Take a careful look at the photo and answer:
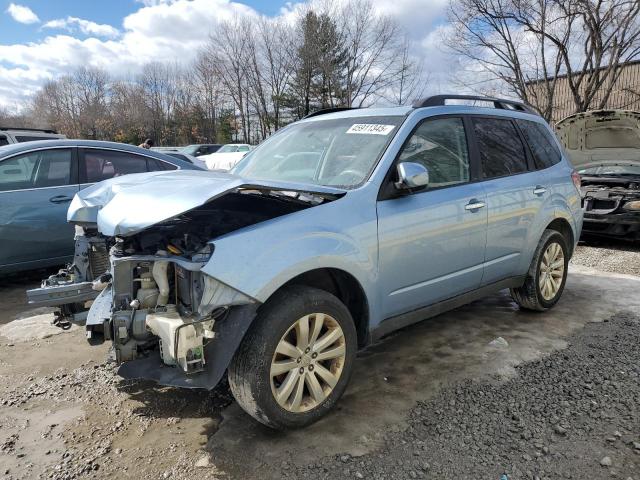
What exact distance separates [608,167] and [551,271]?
4.56m

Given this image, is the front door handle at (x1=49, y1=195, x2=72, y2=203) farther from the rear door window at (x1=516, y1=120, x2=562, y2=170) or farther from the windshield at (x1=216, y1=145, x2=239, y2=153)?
the windshield at (x1=216, y1=145, x2=239, y2=153)

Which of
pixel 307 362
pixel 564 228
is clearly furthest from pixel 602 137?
pixel 307 362

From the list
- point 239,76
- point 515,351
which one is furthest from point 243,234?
point 239,76

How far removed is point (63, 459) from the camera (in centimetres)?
257

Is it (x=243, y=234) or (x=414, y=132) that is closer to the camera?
(x=243, y=234)

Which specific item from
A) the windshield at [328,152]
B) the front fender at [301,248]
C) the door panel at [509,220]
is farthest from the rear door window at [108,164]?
the door panel at [509,220]

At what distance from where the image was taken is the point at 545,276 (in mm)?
4547

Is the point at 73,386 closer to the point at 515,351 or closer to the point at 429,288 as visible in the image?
the point at 429,288

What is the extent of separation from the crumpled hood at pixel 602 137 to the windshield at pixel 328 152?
19.7 ft

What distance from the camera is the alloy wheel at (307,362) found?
8.59ft

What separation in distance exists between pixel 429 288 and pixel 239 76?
34695 millimetres

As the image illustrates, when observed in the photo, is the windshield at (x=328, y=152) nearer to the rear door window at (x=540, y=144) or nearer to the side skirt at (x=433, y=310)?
the side skirt at (x=433, y=310)

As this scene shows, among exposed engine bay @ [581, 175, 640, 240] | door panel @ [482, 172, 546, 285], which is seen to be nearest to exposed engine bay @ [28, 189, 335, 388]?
door panel @ [482, 172, 546, 285]

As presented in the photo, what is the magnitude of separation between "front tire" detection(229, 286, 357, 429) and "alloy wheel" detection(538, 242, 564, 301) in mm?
2457
